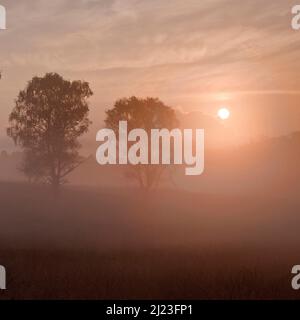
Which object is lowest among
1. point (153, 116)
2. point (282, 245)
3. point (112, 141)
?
point (282, 245)

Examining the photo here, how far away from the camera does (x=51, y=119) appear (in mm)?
46562

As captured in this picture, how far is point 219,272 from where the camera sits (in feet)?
49.7

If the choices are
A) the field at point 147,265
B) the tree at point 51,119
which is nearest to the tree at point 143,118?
the tree at point 51,119

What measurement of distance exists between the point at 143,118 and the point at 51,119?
29.7 ft

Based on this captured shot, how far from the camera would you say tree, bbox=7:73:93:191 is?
46.0 m

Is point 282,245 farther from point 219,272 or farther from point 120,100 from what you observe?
point 120,100

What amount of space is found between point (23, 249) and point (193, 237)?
10394mm

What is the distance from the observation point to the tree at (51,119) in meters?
46.0

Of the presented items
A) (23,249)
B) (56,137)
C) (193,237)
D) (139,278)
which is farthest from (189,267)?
(56,137)

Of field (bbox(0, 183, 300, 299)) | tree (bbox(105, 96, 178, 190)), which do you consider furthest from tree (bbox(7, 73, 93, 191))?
field (bbox(0, 183, 300, 299))

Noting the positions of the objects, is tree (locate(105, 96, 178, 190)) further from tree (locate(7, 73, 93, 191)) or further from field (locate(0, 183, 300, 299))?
field (locate(0, 183, 300, 299))

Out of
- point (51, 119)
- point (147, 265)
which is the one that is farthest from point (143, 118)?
point (147, 265)

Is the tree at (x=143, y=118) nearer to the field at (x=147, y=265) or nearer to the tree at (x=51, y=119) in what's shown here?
the tree at (x=51, y=119)
